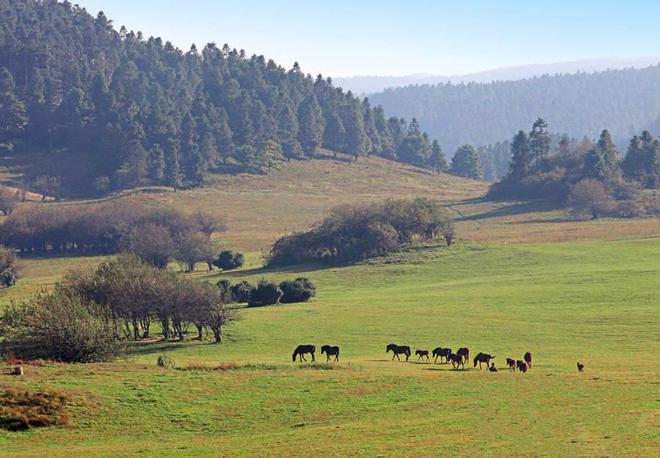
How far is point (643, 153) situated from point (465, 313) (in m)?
116

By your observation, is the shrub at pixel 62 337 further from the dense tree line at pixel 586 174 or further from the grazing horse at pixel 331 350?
the dense tree line at pixel 586 174

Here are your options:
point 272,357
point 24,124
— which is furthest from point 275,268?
point 24,124

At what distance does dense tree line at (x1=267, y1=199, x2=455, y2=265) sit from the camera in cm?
10206

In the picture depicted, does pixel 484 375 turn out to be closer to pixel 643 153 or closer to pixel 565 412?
pixel 565 412

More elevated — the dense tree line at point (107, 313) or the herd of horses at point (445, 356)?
the dense tree line at point (107, 313)

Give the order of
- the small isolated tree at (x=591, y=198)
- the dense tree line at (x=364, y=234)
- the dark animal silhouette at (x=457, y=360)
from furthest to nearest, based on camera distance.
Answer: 1. the small isolated tree at (x=591, y=198)
2. the dense tree line at (x=364, y=234)
3. the dark animal silhouette at (x=457, y=360)

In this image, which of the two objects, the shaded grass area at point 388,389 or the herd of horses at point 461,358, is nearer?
the shaded grass area at point 388,389

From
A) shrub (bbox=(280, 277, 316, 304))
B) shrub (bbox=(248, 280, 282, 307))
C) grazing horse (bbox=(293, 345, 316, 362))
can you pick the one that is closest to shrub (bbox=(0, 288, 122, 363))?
grazing horse (bbox=(293, 345, 316, 362))

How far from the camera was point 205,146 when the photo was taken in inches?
7500

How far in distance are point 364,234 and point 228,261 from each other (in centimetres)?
1642

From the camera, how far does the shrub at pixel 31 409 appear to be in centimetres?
3161

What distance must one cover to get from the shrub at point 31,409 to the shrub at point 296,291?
138 ft

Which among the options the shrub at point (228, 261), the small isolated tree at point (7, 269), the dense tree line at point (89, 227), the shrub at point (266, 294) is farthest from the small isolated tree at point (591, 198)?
the small isolated tree at point (7, 269)

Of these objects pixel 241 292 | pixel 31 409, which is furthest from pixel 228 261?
pixel 31 409
